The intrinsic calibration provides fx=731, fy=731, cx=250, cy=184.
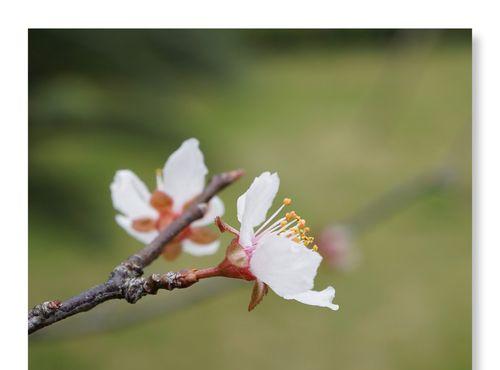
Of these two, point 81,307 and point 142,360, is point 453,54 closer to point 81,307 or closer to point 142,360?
point 142,360


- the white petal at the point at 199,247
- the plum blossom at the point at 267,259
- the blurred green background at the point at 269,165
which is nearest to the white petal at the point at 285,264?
the plum blossom at the point at 267,259

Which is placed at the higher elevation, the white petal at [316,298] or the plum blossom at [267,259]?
the plum blossom at [267,259]

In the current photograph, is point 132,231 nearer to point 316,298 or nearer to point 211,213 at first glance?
point 211,213

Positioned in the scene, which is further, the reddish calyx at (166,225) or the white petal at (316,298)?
the reddish calyx at (166,225)

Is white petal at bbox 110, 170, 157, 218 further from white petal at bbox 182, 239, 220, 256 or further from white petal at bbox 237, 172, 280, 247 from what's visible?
white petal at bbox 237, 172, 280, 247

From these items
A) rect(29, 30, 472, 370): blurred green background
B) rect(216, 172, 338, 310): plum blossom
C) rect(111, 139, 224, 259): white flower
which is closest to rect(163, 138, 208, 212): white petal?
rect(111, 139, 224, 259): white flower

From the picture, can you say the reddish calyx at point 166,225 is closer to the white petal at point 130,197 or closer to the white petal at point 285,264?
the white petal at point 130,197

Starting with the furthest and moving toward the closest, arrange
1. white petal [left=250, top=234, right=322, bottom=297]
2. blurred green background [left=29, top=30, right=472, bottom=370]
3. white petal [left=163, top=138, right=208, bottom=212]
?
blurred green background [left=29, top=30, right=472, bottom=370] < white petal [left=163, top=138, right=208, bottom=212] < white petal [left=250, top=234, right=322, bottom=297]

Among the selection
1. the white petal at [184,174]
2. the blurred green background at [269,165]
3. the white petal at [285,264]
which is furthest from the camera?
the blurred green background at [269,165]
